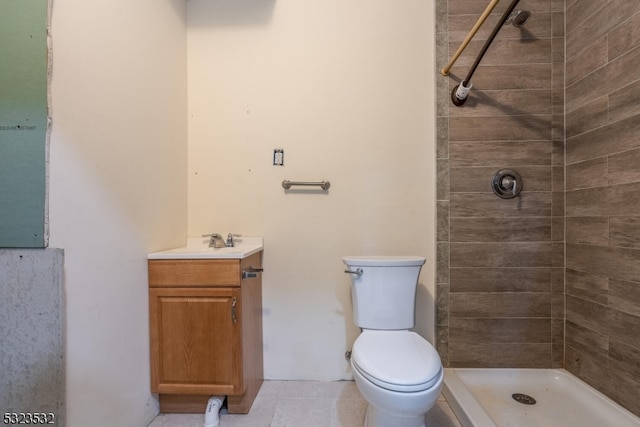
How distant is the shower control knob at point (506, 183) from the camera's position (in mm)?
1509

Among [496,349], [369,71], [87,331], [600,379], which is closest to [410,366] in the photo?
[496,349]

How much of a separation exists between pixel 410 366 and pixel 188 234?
1.42 metres

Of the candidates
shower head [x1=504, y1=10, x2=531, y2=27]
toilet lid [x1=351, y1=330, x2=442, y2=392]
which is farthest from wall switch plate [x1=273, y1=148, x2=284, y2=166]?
shower head [x1=504, y1=10, x2=531, y2=27]

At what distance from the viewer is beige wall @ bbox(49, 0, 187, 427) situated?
903mm

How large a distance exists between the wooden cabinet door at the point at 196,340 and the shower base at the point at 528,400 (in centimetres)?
108

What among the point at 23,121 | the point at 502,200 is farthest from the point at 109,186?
the point at 502,200

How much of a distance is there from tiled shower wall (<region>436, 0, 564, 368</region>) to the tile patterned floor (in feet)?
1.80

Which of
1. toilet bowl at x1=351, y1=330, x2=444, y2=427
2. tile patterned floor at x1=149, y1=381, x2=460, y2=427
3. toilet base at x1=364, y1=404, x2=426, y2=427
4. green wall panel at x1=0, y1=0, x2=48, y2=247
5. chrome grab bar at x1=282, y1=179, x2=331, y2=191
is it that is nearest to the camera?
green wall panel at x1=0, y1=0, x2=48, y2=247

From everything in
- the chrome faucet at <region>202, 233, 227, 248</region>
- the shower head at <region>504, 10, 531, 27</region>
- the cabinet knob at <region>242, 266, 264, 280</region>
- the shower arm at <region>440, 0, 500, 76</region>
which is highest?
the shower head at <region>504, 10, 531, 27</region>

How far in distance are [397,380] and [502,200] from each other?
3.90ft

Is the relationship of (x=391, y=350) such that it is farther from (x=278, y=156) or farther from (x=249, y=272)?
(x=278, y=156)

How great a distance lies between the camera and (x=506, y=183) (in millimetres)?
1516

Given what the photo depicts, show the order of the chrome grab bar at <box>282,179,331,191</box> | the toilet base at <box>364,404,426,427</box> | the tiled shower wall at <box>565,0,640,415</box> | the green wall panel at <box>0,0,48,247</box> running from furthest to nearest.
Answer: the chrome grab bar at <box>282,179,331,191</box> → the tiled shower wall at <box>565,0,640,415</box> → the toilet base at <box>364,404,426,427</box> → the green wall panel at <box>0,0,48,247</box>

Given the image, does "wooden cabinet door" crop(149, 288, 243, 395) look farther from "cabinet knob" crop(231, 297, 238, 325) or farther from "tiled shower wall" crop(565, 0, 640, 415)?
"tiled shower wall" crop(565, 0, 640, 415)
